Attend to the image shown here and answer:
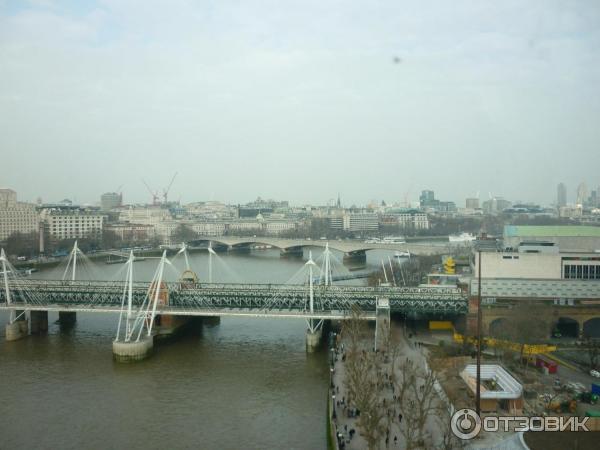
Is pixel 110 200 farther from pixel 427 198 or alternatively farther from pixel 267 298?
pixel 267 298

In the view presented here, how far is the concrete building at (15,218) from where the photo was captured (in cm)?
3775

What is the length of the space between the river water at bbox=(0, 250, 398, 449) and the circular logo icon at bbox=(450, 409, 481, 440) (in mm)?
1908

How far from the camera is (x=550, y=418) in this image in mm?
6715

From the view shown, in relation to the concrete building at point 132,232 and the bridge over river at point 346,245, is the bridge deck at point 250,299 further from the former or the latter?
the concrete building at point 132,232

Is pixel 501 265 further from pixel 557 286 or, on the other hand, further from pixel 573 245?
pixel 573 245

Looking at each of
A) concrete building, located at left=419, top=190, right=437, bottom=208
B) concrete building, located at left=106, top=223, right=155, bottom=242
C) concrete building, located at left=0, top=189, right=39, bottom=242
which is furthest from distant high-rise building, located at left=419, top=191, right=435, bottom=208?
concrete building, located at left=0, top=189, right=39, bottom=242

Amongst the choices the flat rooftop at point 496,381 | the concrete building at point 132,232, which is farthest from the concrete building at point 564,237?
the concrete building at point 132,232

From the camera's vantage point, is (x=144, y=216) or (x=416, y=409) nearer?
(x=416, y=409)

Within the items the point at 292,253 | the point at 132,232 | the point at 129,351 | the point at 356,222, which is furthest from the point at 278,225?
the point at 129,351

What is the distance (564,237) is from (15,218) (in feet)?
114

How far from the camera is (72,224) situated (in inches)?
1694

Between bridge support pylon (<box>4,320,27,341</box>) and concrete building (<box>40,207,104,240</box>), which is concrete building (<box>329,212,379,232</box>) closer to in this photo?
concrete building (<box>40,207,104,240</box>)

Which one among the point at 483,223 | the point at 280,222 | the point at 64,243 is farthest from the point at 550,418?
the point at 280,222

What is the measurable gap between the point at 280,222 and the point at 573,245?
44.6 metres
